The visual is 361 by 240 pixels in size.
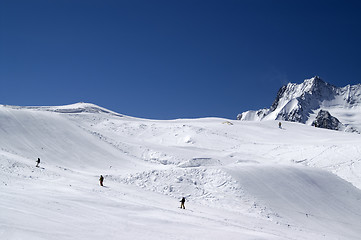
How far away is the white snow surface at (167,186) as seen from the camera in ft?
45.6

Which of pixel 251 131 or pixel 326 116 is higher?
pixel 326 116

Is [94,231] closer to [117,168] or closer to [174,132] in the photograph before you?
[117,168]

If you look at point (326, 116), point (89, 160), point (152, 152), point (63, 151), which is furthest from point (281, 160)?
point (326, 116)

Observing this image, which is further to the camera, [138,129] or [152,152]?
[138,129]

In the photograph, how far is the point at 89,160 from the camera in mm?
38125

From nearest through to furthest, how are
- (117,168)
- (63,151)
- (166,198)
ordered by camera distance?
(166,198), (117,168), (63,151)

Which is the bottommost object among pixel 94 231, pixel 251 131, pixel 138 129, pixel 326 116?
pixel 94 231

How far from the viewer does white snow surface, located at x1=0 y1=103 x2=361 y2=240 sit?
1389 cm

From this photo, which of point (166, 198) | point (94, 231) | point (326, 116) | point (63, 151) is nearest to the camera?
point (94, 231)

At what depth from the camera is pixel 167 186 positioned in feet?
96.9

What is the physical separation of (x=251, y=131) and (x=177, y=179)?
41864mm

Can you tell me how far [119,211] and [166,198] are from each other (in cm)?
947

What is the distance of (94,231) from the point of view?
478 inches

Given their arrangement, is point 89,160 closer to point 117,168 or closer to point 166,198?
point 117,168
